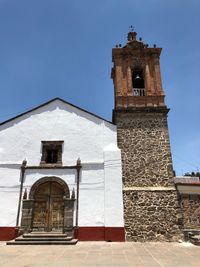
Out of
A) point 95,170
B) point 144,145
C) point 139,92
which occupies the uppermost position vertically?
point 139,92

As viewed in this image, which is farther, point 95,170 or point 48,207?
point 95,170

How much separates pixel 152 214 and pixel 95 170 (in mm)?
3239

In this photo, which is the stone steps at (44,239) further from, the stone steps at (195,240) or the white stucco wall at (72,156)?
the stone steps at (195,240)

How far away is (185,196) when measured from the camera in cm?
1617

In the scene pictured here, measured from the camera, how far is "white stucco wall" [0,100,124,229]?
10484 millimetres

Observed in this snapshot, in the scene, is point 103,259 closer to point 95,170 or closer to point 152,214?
point 152,214

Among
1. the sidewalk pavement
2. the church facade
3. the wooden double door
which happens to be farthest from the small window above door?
the sidewalk pavement

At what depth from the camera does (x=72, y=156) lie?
11570 millimetres

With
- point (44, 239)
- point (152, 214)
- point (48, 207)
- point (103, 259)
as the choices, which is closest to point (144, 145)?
point (152, 214)

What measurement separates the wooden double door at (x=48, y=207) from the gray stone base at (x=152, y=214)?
119 inches

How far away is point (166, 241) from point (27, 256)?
231 inches

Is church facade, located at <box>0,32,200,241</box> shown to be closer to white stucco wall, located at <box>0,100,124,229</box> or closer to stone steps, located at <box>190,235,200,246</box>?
white stucco wall, located at <box>0,100,124,229</box>

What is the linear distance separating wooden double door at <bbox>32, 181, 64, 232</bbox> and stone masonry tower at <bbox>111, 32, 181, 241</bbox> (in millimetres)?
3027

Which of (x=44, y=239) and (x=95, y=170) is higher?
(x=95, y=170)
